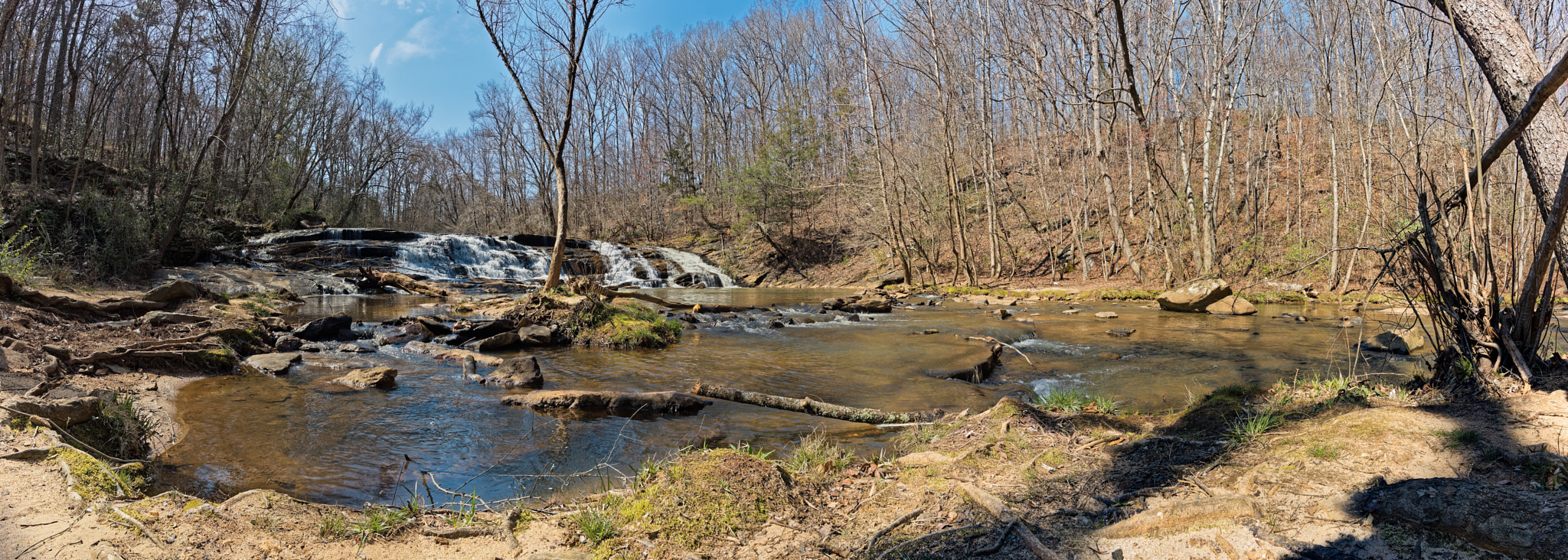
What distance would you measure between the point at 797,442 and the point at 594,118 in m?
37.6

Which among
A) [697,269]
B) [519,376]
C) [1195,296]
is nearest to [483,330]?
[519,376]

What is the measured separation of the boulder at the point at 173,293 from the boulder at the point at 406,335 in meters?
2.73

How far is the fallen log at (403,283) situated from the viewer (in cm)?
1571

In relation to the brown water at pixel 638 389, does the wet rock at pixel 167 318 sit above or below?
above

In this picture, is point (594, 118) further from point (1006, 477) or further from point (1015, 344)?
point (1006, 477)

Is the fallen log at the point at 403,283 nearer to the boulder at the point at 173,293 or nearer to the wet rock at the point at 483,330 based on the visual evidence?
the boulder at the point at 173,293

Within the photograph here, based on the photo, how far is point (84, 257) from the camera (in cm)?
1102

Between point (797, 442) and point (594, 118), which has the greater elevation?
point (594, 118)

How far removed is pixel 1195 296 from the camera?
42.9 feet

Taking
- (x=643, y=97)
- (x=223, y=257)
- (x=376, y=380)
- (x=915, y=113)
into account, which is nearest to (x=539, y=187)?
(x=643, y=97)

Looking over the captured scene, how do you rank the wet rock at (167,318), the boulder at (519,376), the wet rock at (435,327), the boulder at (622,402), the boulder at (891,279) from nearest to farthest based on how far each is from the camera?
1. the boulder at (622,402)
2. the boulder at (519,376)
3. the wet rock at (167,318)
4. the wet rock at (435,327)
5. the boulder at (891,279)

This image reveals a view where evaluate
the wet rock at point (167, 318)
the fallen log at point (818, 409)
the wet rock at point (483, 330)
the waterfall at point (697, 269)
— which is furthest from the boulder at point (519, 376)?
the waterfall at point (697, 269)

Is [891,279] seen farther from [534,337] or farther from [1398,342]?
[534,337]

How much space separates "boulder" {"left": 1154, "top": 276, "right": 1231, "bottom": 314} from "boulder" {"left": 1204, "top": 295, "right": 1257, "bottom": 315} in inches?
3.0
